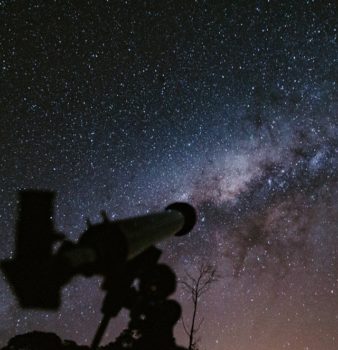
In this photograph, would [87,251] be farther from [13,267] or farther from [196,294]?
[196,294]

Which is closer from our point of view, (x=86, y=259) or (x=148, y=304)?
(x=86, y=259)

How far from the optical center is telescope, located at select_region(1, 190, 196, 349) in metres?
2.56

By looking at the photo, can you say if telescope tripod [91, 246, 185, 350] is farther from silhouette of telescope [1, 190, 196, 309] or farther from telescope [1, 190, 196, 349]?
silhouette of telescope [1, 190, 196, 309]

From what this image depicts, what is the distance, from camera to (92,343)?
4141 millimetres

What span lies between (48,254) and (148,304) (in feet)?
7.20

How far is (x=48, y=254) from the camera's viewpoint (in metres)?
2.78

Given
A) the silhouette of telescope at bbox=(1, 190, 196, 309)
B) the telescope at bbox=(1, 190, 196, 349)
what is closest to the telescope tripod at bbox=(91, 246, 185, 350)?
the telescope at bbox=(1, 190, 196, 349)

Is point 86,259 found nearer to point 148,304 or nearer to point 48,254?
point 48,254

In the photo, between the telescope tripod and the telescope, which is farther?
the telescope tripod

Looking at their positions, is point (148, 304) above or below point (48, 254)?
below

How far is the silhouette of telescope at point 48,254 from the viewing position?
2545 millimetres

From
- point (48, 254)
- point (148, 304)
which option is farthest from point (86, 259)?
point (148, 304)

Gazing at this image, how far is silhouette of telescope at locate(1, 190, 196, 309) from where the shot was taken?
2.54 m

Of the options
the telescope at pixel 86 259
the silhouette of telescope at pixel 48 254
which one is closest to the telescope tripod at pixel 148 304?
the telescope at pixel 86 259
